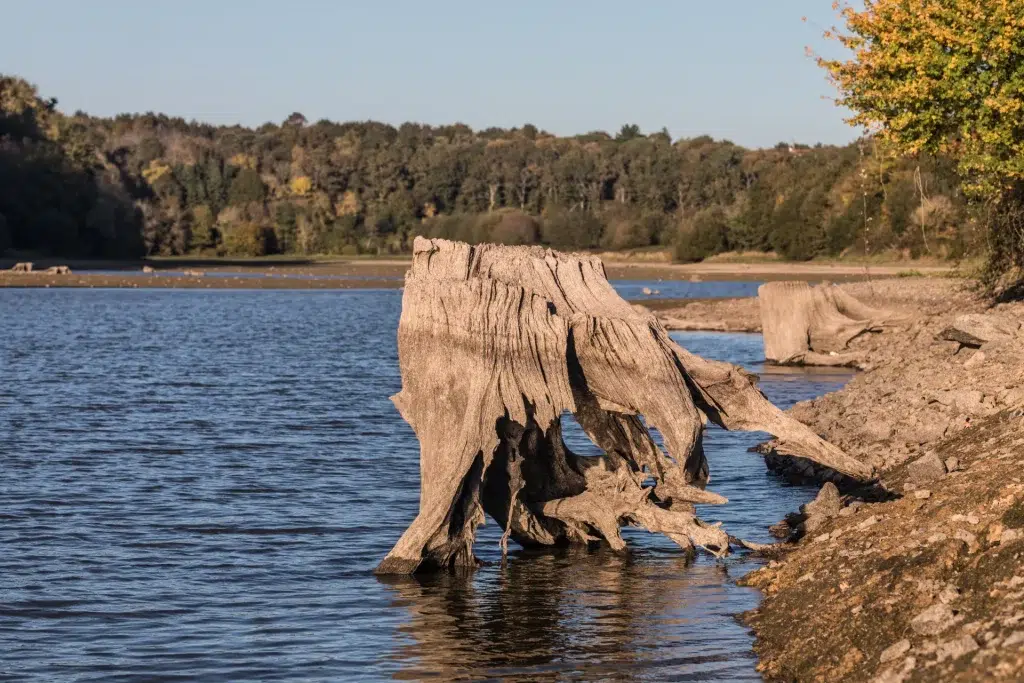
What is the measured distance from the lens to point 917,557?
11773mm

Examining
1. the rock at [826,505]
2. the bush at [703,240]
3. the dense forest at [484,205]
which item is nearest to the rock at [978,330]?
the rock at [826,505]

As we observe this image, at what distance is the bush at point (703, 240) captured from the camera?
130 meters

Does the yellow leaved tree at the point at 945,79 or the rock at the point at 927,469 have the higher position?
the yellow leaved tree at the point at 945,79

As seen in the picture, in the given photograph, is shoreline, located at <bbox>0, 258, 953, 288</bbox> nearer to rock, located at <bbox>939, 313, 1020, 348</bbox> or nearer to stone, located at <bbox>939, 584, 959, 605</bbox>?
rock, located at <bbox>939, 313, 1020, 348</bbox>

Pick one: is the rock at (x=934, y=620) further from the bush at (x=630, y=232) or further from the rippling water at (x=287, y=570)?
the bush at (x=630, y=232)

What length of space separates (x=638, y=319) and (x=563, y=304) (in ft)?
2.59

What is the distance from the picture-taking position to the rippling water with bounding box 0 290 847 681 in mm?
12430

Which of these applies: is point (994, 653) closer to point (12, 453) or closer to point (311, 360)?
point (12, 453)

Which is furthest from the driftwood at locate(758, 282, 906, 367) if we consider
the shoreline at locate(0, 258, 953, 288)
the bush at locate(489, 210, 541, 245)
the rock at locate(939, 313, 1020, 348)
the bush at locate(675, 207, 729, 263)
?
the bush at locate(489, 210, 541, 245)

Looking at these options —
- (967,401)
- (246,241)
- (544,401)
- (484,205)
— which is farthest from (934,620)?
(484,205)

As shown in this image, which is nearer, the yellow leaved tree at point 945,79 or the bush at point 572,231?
the yellow leaved tree at point 945,79

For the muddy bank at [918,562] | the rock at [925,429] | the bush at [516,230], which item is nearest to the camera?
the muddy bank at [918,562]

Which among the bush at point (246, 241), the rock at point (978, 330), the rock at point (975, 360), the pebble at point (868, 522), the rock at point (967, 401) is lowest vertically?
the pebble at point (868, 522)

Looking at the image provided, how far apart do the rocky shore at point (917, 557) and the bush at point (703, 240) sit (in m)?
108
